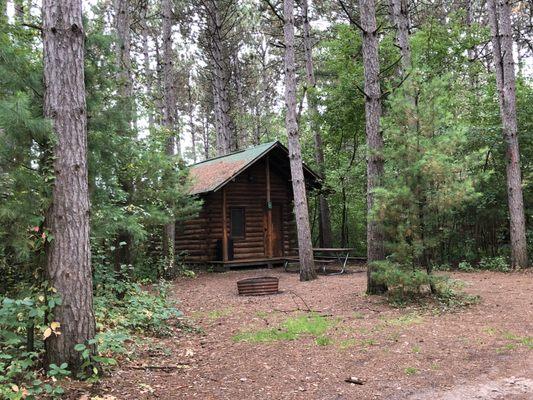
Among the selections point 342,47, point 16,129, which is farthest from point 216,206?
point 16,129

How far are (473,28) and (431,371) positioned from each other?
16.2 meters

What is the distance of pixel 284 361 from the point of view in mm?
5602

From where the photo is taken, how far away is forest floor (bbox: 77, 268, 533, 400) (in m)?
4.50

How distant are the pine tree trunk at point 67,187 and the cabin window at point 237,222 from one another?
13557 millimetres

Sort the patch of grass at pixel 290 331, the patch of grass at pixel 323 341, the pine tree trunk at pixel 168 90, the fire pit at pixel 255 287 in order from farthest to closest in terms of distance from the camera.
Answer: the pine tree trunk at pixel 168 90
the fire pit at pixel 255 287
the patch of grass at pixel 290 331
the patch of grass at pixel 323 341

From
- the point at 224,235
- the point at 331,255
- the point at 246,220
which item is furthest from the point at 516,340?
the point at 331,255

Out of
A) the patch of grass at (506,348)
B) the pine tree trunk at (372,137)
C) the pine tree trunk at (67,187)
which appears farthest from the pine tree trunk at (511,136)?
the pine tree trunk at (67,187)

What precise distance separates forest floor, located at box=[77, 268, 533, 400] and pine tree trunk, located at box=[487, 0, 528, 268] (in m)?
4.63

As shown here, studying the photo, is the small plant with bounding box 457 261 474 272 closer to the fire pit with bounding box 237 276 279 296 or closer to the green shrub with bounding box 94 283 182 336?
the fire pit with bounding box 237 276 279 296

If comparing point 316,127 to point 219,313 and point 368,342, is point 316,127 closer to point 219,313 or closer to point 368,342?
point 219,313

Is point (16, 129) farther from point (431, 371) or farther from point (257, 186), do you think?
point (257, 186)

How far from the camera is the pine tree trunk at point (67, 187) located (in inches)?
175

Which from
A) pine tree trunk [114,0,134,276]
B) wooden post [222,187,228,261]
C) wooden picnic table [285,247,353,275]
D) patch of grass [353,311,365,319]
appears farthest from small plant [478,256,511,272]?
pine tree trunk [114,0,134,276]

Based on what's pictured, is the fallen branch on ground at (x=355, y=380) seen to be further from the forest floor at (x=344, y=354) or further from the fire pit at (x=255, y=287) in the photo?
the fire pit at (x=255, y=287)
